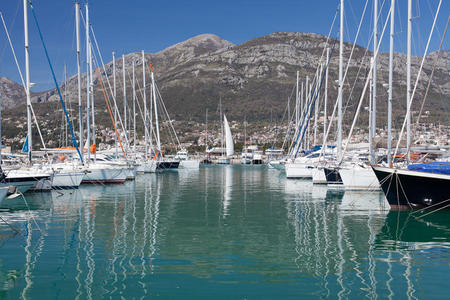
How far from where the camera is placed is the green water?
368 inches

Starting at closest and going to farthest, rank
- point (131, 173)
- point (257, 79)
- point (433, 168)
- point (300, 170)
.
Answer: point (433, 168) → point (131, 173) → point (300, 170) → point (257, 79)

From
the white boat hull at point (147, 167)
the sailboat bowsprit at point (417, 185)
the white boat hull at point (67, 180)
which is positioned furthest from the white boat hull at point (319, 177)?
the white boat hull at point (147, 167)

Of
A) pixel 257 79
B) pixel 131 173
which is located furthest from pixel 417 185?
pixel 257 79

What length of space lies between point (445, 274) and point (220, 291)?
5.30 metres

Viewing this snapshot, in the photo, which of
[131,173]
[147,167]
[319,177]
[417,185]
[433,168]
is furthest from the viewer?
[147,167]

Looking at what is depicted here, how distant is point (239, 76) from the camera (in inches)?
6004

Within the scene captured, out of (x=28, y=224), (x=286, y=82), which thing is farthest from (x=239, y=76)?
(x=28, y=224)

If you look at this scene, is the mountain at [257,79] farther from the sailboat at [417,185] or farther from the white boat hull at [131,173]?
the sailboat at [417,185]

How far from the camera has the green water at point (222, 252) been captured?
9.34 metres

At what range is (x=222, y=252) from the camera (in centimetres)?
1245

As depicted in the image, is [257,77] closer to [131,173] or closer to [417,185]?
[131,173]

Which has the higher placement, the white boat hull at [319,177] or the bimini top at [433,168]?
the bimini top at [433,168]

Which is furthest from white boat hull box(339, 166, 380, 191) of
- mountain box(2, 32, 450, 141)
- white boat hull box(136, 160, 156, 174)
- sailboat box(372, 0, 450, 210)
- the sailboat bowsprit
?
mountain box(2, 32, 450, 141)

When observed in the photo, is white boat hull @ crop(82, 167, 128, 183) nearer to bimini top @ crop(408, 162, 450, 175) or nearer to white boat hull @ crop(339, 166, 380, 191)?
→ white boat hull @ crop(339, 166, 380, 191)
